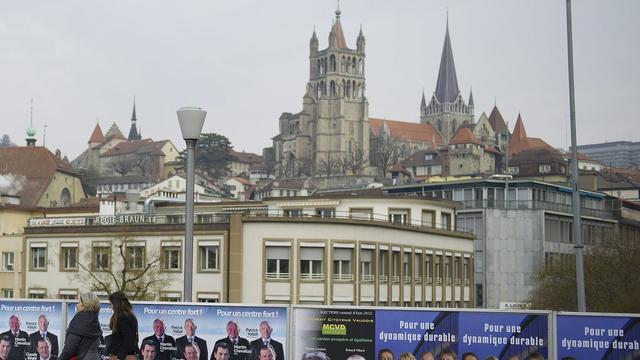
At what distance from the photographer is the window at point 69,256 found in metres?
56.7

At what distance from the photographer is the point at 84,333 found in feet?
39.9

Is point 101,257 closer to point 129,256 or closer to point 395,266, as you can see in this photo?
point 129,256

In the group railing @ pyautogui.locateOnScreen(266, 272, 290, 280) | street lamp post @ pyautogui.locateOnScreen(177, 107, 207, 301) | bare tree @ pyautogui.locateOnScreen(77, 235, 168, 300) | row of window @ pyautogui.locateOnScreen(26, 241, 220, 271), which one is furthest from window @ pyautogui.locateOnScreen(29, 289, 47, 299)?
street lamp post @ pyautogui.locateOnScreen(177, 107, 207, 301)

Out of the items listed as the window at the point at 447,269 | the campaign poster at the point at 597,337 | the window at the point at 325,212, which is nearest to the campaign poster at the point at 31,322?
the campaign poster at the point at 597,337

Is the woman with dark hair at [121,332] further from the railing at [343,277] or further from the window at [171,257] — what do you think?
the window at [171,257]

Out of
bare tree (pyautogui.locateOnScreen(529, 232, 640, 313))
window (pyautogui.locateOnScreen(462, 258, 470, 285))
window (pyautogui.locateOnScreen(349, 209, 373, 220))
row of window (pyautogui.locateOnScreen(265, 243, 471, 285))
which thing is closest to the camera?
bare tree (pyautogui.locateOnScreen(529, 232, 640, 313))

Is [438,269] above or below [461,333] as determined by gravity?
above

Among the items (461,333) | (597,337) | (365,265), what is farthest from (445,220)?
(597,337)

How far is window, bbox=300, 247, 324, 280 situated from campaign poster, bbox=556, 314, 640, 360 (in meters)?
38.4

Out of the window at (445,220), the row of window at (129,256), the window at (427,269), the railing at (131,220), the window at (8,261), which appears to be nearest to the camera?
the row of window at (129,256)

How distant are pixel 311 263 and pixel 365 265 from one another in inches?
140

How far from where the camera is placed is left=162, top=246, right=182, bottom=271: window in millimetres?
53438

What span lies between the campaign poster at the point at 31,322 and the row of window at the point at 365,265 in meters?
34.1

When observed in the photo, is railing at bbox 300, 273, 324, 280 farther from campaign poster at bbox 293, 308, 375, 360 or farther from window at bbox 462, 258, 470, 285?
campaign poster at bbox 293, 308, 375, 360
